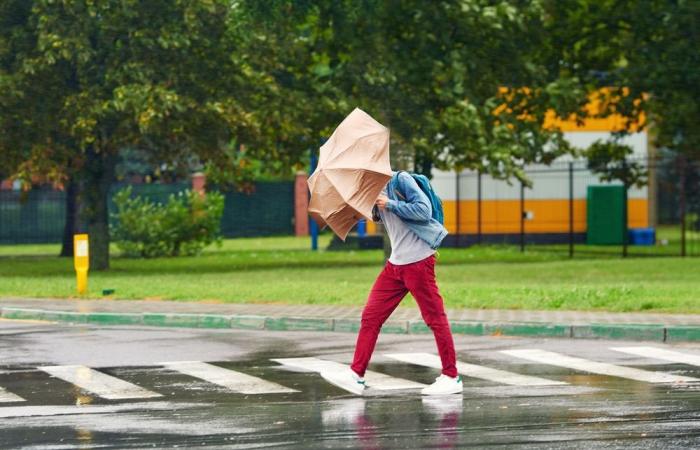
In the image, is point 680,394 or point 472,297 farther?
point 472,297

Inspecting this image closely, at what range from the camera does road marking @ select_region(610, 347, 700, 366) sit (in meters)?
12.7

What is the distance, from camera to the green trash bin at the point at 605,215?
41.5m

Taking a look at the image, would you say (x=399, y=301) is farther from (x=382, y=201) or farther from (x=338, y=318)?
(x=338, y=318)

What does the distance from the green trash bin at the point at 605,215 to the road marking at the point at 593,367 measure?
93.6 ft

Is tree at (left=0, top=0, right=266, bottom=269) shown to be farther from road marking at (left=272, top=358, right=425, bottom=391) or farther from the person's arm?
the person's arm

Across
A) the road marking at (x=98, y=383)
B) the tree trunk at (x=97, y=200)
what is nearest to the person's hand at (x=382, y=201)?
the road marking at (x=98, y=383)

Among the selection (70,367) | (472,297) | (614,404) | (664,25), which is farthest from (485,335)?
(664,25)

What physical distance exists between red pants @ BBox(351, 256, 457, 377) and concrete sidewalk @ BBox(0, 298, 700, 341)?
190 inches

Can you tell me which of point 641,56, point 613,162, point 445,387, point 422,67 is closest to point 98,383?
point 445,387

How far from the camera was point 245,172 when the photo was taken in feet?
104

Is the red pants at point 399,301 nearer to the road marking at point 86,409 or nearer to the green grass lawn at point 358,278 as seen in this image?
the road marking at point 86,409

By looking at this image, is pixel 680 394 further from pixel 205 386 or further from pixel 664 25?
pixel 664 25

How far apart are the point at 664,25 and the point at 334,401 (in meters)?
20.2

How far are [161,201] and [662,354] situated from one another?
39.2 meters
